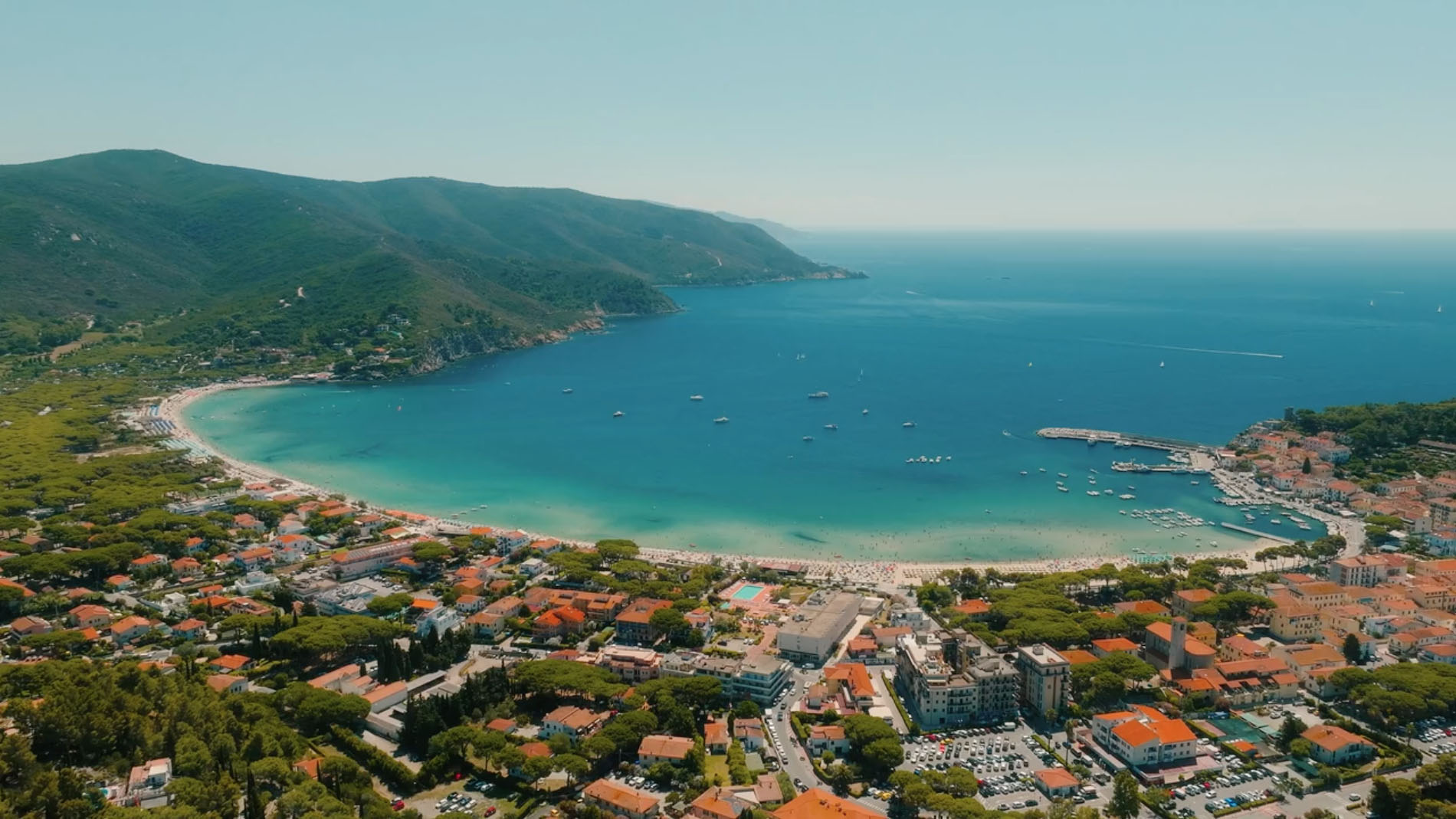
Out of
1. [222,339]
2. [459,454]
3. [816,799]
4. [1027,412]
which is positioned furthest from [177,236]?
[816,799]

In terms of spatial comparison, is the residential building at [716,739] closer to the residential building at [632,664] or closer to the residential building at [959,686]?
the residential building at [632,664]

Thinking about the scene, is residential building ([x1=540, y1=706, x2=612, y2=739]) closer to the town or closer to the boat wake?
the town

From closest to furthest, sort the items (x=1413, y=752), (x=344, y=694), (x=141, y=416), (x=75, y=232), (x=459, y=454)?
(x=1413, y=752)
(x=344, y=694)
(x=459, y=454)
(x=141, y=416)
(x=75, y=232)

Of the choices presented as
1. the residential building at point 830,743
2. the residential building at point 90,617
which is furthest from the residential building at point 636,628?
the residential building at point 90,617

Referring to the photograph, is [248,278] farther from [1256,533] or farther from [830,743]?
[1256,533]

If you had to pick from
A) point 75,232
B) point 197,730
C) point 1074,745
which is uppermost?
point 75,232

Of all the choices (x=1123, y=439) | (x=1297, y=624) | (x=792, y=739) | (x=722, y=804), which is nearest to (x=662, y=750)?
(x=722, y=804)

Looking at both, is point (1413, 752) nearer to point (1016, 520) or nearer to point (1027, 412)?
point (1016, 520)
